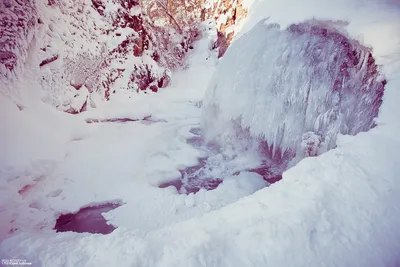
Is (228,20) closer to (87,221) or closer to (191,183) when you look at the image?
(191,183)

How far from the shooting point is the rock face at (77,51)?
6156 mm

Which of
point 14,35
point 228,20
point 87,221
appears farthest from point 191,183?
point 228,20

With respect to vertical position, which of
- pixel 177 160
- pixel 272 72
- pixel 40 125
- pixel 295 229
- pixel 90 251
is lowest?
pixel 177 160

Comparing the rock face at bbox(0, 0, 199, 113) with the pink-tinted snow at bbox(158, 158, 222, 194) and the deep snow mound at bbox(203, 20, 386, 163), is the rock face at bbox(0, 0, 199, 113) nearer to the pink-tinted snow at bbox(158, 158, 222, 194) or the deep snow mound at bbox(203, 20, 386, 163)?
the pink-tinted snow at bbox(158, 158, 222, 194)

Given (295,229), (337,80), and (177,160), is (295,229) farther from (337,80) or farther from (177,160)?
(177,160)

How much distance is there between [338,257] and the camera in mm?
1630

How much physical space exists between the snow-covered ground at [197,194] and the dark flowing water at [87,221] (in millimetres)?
115

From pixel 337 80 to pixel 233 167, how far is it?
229 centimetres

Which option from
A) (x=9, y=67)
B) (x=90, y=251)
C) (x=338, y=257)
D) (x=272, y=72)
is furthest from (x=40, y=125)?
(x=338, y=257)

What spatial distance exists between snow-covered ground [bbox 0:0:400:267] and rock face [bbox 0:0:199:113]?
2.61 feet

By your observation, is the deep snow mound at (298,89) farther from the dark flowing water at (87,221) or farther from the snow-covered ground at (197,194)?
the dark flowing water at (87,221)

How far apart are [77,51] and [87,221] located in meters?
5.73

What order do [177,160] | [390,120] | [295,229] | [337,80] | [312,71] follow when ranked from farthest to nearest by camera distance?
[177,160], [312,71], [337,80], [390,120], [295,229]

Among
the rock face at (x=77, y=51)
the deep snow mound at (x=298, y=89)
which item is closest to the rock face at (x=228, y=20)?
the rock face at (x=77, y=51)
